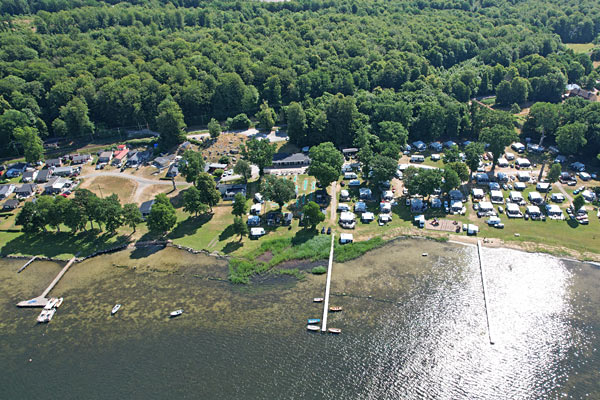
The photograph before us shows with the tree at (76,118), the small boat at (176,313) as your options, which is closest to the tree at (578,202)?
the small boat at (176,313)

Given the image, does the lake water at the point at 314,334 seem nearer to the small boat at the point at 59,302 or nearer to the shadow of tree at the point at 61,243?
the small boat at the point at 59,302

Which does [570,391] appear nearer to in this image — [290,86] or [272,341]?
[272,341]

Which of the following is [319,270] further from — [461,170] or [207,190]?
[461,170]

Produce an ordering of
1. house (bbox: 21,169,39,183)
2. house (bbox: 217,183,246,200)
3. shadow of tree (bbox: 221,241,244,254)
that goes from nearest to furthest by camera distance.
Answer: shadow of tree (bbox: 221,241,244,254), house (bbox: 217,183,246,200), house (bbox: 21,169,39,183)

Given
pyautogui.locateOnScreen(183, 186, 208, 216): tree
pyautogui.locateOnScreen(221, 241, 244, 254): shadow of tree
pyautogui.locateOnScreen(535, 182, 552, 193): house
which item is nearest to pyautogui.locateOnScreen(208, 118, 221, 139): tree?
pyautogui.locateOnScreen(183, 186, 208, 216): tree

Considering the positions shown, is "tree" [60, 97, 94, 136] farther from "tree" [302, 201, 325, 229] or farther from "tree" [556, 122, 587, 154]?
"tree" [556, 122, 587, 154]

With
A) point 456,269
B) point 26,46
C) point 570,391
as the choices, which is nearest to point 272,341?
point 456,269

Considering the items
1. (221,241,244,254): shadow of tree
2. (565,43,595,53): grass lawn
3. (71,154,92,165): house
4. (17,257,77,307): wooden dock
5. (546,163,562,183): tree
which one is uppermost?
(565,43,595,53): grass lawn
